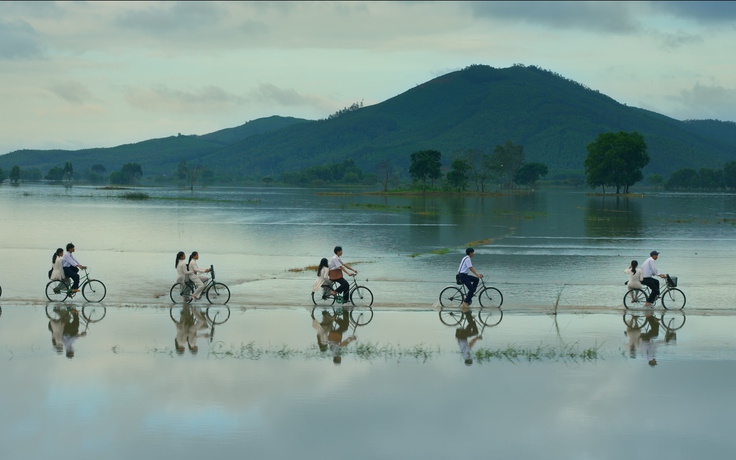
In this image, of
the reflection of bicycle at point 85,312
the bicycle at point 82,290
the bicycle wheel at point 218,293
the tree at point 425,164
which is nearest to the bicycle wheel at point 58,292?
the bicycle at point 82,290

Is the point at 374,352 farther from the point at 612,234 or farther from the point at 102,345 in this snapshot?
the point at 612,234

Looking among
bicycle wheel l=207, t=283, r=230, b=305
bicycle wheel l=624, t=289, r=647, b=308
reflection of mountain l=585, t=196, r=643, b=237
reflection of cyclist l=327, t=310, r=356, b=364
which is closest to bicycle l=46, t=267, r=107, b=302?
bicycle wheel l=207, t=283, r=230, b=305

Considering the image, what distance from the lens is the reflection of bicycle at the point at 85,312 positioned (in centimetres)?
2205

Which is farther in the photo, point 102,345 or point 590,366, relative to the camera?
point 102,345

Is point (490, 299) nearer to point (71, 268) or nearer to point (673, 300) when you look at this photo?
point (673, 300)

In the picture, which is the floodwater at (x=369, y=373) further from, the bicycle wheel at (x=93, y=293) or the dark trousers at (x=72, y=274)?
the dark trousers at (x=72, y=274)

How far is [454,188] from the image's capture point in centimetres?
17462

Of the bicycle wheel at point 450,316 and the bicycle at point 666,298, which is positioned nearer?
the bicycle wheel at point 450,316

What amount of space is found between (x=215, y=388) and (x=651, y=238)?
46113 millimetres

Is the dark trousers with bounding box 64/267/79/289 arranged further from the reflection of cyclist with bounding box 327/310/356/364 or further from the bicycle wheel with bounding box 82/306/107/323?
the reflection of cyclist with bounding box 327/310/356/364

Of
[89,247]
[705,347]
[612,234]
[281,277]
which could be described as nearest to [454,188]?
[612,234]

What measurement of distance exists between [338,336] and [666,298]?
37.4 feet

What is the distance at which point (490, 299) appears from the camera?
80.3ft

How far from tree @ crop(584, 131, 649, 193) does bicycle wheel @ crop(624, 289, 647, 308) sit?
136 metres
